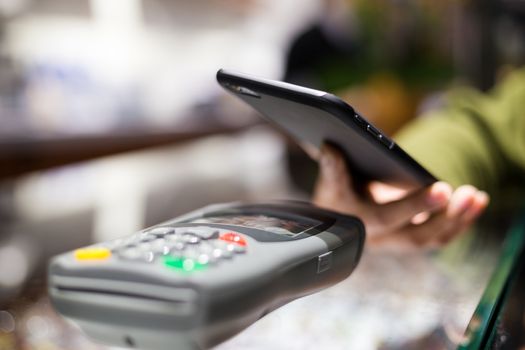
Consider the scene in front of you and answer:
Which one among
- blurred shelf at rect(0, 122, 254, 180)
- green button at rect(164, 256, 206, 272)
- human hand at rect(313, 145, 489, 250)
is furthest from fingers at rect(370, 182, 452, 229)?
blurred shelf at rect(0, 122, 254, 180)

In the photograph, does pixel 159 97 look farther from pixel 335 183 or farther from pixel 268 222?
pixel 268 222

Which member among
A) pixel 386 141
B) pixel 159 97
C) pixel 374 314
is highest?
pixel 386 141

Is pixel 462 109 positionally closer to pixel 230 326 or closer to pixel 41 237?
pixel 41 237

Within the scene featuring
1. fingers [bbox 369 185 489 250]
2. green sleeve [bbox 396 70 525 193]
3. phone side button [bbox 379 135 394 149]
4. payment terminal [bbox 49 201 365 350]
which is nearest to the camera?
payment terminal [bbox 49 201 365 350]

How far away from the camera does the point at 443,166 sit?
2.07 feet

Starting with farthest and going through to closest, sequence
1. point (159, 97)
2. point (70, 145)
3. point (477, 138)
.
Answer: point (159, 97)
point (70, 145)
point (477, 138)

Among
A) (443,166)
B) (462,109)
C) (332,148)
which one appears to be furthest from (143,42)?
(332,148)

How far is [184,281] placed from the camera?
21 cm

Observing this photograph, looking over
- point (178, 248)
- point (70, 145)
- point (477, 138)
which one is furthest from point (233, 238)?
point (70, 145)

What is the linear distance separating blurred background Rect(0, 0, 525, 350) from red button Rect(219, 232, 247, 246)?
5.1 inches

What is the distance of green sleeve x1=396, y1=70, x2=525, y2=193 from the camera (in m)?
0.67

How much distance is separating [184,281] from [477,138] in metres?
0.65

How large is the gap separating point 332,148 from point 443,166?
0.94ft

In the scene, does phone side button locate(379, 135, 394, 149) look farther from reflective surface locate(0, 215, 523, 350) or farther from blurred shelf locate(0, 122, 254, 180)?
blurred shelf locate(0, 122, 254, 180)
